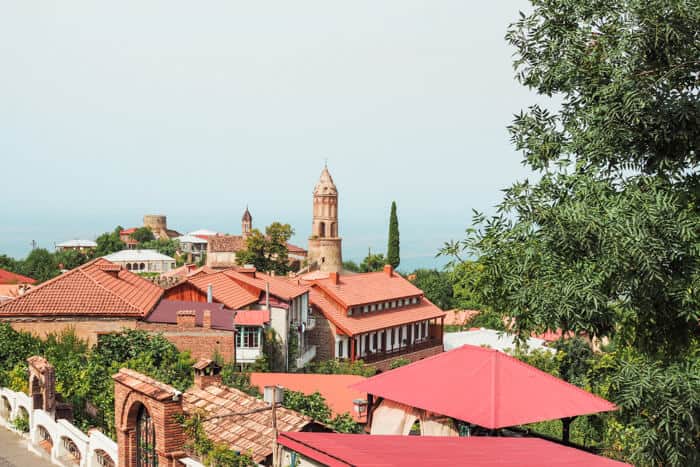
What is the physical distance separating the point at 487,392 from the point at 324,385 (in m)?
15.6

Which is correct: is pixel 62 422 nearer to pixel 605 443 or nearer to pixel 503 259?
pixel 503 259

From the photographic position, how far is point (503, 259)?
38.0ft

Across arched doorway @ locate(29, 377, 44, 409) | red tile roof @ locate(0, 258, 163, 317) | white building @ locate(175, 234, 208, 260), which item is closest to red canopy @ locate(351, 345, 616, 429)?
arched doorway @ locate(29, 377, 44, 409)

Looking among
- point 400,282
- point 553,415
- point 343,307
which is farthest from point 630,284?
point 400,282

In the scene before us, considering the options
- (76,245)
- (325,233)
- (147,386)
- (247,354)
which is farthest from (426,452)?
(76,245)

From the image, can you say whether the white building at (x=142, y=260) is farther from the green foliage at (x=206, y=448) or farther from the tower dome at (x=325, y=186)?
the green foliage at (x=206, y=448)

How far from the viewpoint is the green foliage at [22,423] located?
1423 centimetres

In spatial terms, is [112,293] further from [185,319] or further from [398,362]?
[398,362]

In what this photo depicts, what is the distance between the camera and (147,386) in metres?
10.3

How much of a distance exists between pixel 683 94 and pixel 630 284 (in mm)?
3227

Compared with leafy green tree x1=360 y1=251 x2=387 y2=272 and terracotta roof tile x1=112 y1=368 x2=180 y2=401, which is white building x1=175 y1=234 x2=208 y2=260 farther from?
terracotta roof tile x1=112 y1=368 x2=180 y2=401

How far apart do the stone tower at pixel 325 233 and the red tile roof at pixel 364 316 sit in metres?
27.9

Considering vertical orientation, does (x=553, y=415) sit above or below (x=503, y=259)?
below

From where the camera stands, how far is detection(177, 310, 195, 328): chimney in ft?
82.3
